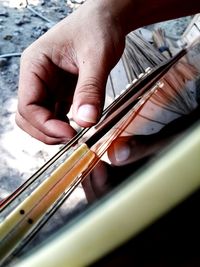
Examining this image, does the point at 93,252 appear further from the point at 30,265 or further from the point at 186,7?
the point at 186,7

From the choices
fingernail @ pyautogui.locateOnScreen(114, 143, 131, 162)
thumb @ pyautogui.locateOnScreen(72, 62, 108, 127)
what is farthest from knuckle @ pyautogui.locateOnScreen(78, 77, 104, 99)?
fingernail @ pyautogui.locateOnScreen(114, 143, 131, 162)

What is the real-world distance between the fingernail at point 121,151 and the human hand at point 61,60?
0.40 m

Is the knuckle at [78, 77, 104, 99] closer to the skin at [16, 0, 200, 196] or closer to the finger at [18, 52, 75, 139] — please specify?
the skin at [16, 0, 200, 196]

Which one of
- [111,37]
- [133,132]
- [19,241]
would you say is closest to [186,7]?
[111,37]

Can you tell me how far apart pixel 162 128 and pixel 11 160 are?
58.9 inches

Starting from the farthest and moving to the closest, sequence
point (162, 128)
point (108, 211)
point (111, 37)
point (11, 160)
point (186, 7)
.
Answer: point (11, 160) < point (186, 7) < point (111, 37) < point (162, 128) < point (108, 211)

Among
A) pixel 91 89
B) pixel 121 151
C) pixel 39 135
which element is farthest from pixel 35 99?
pixel 121 151

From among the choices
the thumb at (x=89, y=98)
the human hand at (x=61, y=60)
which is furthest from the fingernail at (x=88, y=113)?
the human hand at (x=61, y=60)

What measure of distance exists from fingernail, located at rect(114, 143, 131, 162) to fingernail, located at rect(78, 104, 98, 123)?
279 mm

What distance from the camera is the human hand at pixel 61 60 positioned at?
83 centimetres

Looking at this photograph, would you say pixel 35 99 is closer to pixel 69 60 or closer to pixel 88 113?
pixel 69 60

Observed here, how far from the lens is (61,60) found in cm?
89

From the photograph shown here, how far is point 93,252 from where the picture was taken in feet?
0.67

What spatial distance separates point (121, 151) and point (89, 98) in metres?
0.34
